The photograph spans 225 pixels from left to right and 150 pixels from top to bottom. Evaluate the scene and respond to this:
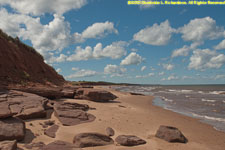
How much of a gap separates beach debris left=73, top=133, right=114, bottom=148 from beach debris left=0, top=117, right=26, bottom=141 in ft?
6.23

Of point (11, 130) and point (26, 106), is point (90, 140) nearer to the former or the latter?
point (11, 130)

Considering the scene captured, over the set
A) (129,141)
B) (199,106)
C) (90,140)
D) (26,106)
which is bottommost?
(199,106)

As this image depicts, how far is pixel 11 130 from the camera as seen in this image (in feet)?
18.1

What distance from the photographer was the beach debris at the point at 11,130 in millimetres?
5323

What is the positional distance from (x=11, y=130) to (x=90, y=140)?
2.74 meters

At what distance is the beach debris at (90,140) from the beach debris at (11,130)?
190cm

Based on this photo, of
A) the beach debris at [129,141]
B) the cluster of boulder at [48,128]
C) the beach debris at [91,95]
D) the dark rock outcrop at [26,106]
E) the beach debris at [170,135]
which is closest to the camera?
the cluster of boulder at [48,128]

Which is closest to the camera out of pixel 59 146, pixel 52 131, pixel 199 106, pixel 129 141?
pixel 59 146

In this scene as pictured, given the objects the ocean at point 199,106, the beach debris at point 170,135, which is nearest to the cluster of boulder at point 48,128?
the beach debris at point 170,135

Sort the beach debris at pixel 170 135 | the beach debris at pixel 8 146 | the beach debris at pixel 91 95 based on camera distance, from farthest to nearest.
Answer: the beach debris at pixel 91 95 < the beach debris at pixel 170 135 < the beach debris at pixel 8 146

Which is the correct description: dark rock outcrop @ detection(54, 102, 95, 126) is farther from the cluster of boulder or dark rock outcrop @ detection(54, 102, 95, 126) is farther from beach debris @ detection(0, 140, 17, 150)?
beach debris @ detection(0, 140, 17, 150)

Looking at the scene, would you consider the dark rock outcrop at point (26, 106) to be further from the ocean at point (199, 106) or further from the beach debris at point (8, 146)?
the ocean at point (199, 106)

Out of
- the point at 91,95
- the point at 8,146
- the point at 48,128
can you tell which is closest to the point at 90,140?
the point at 48,128

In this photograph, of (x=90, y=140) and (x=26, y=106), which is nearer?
(x=90, y=140)
